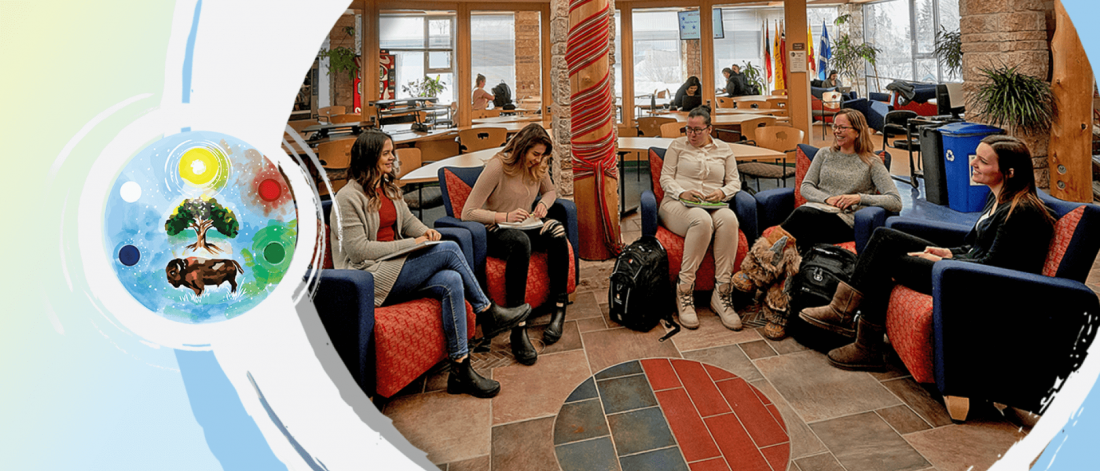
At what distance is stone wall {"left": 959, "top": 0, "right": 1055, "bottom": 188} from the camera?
5043 mm

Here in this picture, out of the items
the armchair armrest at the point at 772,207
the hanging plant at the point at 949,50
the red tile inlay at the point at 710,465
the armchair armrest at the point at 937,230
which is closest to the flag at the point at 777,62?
the hanging plant at the point at 949,50

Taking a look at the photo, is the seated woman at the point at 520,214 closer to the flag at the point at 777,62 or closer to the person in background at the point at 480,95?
the person in background at the point at 480,95

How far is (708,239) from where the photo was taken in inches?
121

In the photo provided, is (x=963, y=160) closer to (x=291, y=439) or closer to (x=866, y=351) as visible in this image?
(x=866, y=351)

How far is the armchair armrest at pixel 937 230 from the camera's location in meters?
2.53

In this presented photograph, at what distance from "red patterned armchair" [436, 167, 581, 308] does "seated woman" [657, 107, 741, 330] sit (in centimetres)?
59

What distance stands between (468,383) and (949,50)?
11.7 metres

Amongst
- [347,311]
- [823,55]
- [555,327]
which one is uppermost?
[823,55]

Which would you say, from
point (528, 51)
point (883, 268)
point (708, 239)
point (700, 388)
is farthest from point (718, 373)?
point (528, 51)

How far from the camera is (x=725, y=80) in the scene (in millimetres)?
9711

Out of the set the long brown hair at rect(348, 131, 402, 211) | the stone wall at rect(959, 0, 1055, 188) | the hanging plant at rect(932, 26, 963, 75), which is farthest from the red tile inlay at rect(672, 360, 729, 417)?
the hanging plant at rect(932, 26, 963, 75)

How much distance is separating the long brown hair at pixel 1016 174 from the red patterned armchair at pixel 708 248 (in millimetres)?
1332

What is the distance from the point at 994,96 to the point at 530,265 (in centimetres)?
481

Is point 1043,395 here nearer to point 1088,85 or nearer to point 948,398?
point 948,398
